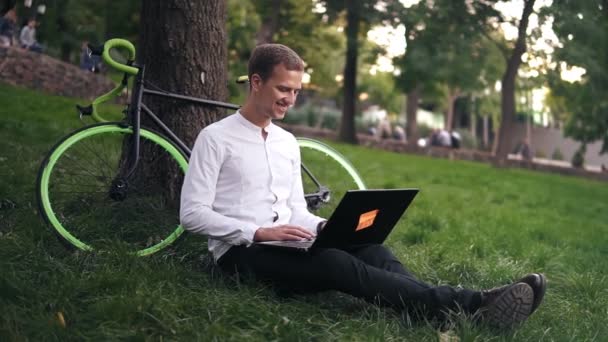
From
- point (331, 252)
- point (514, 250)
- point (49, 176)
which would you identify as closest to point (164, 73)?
point (49, 176)

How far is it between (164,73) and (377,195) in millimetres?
2255

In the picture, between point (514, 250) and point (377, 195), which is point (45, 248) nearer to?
point (377, 195)

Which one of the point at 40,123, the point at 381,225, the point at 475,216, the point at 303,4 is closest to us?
the point at 381,225

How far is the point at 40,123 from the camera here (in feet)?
35.1

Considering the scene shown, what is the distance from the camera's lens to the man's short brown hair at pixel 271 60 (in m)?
3.92

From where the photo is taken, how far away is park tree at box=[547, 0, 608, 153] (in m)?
17.9

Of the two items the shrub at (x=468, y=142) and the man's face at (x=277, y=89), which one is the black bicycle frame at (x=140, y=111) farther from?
the shrub at (x=468, y=142)

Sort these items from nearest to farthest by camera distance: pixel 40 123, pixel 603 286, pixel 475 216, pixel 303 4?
pixel 603 286 → pixel 475 216 → pixel 40 123 → pixel 303 4

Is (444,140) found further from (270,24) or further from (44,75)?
(44,75)

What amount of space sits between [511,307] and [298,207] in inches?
52.2

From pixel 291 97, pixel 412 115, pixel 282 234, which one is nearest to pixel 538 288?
pixel 282 234

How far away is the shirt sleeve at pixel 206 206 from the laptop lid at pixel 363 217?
404 millimetres

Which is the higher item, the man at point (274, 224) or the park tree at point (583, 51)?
the park tree at point (583, 51)

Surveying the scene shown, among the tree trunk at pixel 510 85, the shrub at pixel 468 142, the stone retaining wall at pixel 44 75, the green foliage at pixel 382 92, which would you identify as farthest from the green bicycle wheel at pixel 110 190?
the green foliage at pixel 382 92
